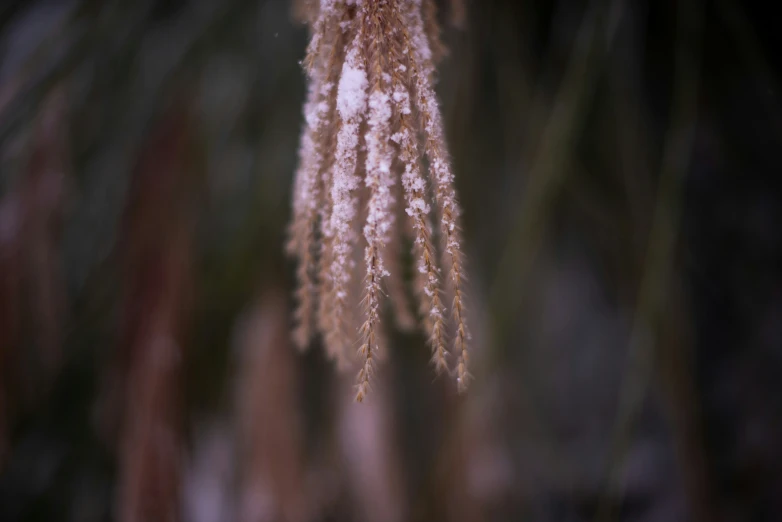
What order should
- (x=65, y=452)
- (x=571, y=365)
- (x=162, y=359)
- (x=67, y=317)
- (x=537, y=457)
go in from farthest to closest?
1. (x=571, y=365)
2. (x=537, y=457)
3. (x=65, y=452)
4. (x=67, y=317)
5. (x=162, y=359)

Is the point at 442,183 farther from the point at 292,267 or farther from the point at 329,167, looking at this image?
the point at 292,267

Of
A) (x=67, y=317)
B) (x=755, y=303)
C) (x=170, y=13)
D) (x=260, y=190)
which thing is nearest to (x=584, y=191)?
(x=755, y=303)

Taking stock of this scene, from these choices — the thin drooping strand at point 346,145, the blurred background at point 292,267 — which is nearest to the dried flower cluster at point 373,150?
the thin drooping strand at point 346,145

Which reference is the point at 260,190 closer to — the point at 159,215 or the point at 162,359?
the point at 159,215

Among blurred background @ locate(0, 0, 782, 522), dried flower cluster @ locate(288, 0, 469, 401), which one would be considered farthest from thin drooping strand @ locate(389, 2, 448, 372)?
blurred background @ locate(0, 0, 782, 522)

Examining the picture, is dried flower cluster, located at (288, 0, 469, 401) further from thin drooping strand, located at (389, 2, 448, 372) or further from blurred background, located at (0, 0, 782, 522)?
blurred background, located at (0, 0, 782, 522)

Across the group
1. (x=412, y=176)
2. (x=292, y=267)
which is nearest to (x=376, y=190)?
(x=412, y=176)
